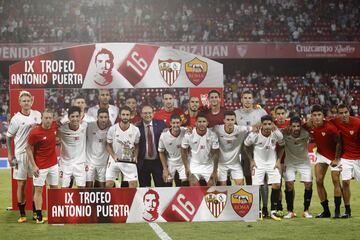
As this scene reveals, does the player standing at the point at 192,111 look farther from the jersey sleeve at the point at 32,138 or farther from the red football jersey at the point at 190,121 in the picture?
the jersey sleeve at the point at 32,138

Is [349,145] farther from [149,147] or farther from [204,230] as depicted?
[149,147]

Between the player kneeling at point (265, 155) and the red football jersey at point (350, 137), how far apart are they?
1.04 meters

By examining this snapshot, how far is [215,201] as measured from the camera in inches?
455

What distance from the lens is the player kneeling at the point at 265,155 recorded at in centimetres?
1184

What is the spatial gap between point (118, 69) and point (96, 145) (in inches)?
59.8

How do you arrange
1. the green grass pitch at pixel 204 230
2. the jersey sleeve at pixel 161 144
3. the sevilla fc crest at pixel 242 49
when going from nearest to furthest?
the green grass pitch at pixel 204 230
the jersey sleeve at pixel 161 144
the sevilla fc crest at pixel 242 49

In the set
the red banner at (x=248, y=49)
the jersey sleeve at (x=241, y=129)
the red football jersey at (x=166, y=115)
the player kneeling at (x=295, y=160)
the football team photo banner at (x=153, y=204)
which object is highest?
the red banner at (x=248, y=49)

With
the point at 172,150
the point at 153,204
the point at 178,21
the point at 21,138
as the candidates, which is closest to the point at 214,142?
the point at 172,150

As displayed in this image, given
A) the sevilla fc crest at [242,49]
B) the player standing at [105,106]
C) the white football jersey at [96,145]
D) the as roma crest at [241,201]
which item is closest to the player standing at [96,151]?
the white football jersey at [96,145]

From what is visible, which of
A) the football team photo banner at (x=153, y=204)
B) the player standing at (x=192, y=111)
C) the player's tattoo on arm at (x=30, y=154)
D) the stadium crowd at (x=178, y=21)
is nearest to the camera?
the football team photo banner at (x=153, y=204)

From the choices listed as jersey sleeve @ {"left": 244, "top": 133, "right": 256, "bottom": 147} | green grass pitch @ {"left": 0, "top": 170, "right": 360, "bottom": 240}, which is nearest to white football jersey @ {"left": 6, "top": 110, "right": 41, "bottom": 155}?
green grass pitch @ {"left": 0, "top": 170, "right": 360, "bottom": 240}

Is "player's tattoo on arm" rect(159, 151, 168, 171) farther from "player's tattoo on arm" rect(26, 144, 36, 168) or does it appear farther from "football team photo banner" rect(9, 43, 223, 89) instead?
"player's tattoo on arm" rect(26, 144, 36, 168)

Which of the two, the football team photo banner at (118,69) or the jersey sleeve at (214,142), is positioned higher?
the football team photo banner at (118,69)

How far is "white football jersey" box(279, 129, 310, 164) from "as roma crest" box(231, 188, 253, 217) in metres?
1.15
